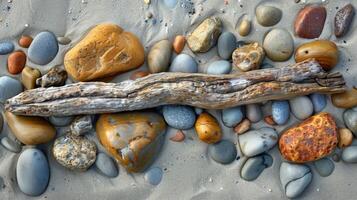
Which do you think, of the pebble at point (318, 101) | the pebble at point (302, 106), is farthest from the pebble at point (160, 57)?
the pebble at point (318, 101)

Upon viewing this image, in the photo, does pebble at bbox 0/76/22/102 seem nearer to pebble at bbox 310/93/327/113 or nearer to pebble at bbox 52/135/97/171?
pebble at bbox 52/135/97/171

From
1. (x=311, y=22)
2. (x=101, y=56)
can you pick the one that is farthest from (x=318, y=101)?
(x=101, y=56)

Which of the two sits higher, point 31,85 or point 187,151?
point 31,85

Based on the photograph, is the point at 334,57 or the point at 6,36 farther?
the point at 6,36

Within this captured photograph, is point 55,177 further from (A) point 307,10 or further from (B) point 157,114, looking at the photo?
(A) point 307,10

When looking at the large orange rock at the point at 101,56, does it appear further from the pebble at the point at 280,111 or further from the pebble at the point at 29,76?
the pebble at the point at 280,111

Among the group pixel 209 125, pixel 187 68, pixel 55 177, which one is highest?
pixel 187 68

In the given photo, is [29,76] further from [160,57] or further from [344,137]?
[344,137]

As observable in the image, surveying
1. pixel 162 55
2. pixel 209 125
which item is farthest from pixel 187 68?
pixel 209 125
